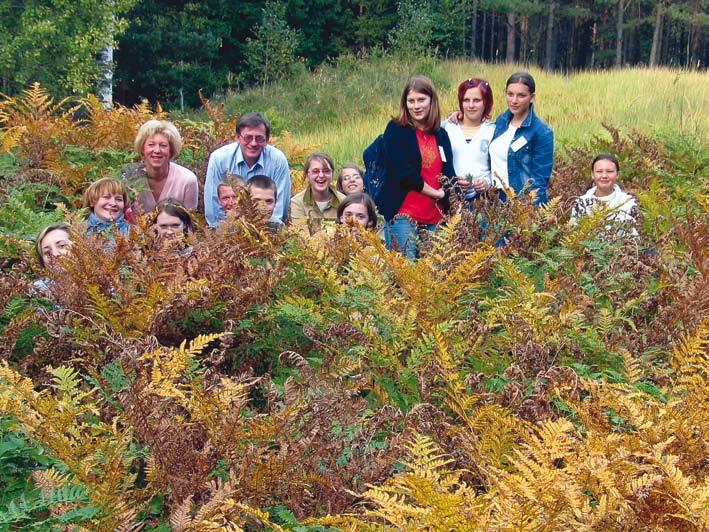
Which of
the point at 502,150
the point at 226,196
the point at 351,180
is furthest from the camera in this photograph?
the point at 351,180

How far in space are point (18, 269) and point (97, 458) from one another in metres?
1.66

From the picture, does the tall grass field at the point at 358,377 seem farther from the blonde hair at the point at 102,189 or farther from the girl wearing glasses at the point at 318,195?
the girl wearing glasses at the point at 318,195

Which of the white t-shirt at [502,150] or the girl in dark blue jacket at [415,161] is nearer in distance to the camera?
the girl in dark blue jacket at [415,161]

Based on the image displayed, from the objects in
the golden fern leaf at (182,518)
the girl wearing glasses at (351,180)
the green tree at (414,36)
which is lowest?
the golden fern leaf at (182,518)

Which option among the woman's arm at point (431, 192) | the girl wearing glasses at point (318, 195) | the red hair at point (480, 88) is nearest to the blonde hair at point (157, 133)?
the girl wearing glasses at point (318, 195)

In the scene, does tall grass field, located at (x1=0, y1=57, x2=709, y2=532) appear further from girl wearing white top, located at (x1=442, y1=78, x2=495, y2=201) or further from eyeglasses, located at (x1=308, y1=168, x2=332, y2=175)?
eyeglasses, located at (x1=308, y1=168, x2=332, y2=175)

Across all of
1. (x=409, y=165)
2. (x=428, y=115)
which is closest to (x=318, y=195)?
(x=409, y=165)

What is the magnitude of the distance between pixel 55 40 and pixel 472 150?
1510cm

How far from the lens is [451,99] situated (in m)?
16.6

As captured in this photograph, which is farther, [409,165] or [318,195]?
[318,195]

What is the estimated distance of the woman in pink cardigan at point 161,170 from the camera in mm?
6672

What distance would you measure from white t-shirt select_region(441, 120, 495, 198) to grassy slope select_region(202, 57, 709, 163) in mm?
3982

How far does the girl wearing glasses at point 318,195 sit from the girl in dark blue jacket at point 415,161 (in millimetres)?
708

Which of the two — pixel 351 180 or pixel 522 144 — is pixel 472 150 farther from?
pixel 351 180
